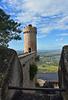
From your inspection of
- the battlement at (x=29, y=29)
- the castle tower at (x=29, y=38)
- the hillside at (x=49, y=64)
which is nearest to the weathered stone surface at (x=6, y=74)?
the castle tower at (x=29, y=38)

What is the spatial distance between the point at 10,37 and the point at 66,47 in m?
6.45

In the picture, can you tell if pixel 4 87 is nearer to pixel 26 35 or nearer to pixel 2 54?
pixel 2 54

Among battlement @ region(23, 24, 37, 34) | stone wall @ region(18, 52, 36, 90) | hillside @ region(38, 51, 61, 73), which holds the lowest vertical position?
hillside @ region(38, 51, 61, 73)

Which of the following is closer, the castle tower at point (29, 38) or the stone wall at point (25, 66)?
the stone wall at point (25, 66)

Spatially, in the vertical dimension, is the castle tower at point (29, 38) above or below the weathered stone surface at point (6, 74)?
above

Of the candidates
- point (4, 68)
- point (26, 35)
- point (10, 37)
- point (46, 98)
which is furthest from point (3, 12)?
point (26, 35)

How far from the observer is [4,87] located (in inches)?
59.3

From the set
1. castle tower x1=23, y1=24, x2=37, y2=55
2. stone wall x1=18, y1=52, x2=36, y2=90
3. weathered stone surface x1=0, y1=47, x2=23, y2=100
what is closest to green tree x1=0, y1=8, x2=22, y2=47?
stone wall x1=18, y1=52, x2=36, y2=90

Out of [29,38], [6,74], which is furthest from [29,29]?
[6,74]

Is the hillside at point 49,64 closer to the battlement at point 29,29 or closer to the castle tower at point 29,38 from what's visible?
the castle tower at point 29,38

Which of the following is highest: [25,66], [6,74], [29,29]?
[29,29]

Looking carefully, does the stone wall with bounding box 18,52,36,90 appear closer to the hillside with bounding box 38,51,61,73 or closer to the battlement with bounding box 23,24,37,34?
the battlement with bounding box 23,24,37,34

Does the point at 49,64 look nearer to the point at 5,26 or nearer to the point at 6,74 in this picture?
the point at 5,26

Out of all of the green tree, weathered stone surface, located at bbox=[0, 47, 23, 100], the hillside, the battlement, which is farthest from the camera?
the hillside
